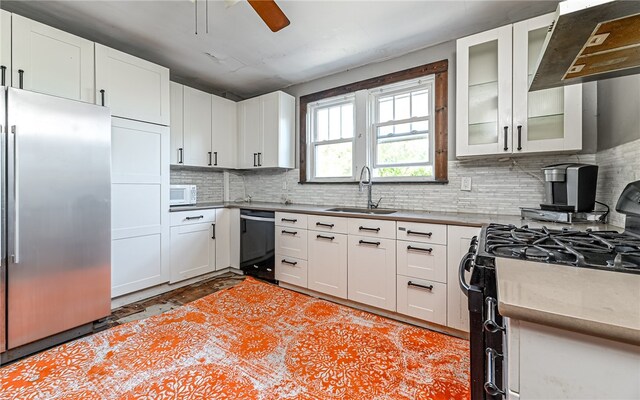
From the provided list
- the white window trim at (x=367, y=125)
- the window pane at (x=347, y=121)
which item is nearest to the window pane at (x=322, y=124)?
the white window trim at (x=367, y=125)

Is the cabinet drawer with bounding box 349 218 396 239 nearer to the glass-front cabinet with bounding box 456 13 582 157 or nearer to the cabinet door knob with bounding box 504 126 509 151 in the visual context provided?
the glass-front cabinet with bounding box 456 13 582 157

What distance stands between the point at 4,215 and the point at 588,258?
2.98 m

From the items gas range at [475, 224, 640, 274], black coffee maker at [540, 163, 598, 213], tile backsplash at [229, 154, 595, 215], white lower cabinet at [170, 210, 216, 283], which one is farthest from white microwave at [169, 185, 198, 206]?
black coffee maker at [540, 163, 598, 213]

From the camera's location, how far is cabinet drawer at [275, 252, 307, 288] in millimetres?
2943

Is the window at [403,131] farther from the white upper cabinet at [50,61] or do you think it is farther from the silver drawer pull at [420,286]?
the white upper cabinet at [50,61]

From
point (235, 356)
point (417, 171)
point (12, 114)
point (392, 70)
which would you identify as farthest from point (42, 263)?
point (392, 70)

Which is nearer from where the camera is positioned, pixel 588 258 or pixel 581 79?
pixel 588 258

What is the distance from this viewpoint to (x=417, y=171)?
299 centimetres

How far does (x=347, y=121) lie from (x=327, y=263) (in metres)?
1.75

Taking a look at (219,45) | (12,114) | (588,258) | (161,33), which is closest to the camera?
(588,258)

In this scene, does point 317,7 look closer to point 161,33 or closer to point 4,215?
point 161,33

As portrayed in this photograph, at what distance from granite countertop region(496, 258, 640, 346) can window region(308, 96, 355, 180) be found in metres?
2.73

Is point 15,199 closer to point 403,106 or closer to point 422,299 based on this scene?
point 422,299

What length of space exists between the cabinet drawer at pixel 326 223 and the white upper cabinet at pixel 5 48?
8.17ft
